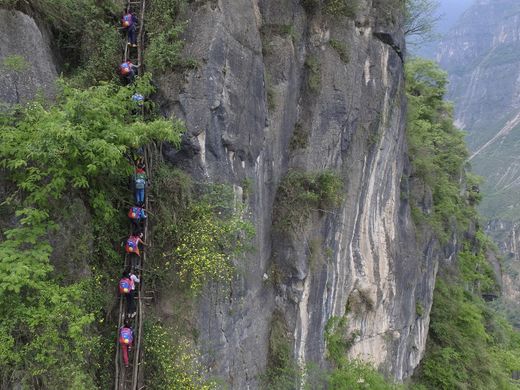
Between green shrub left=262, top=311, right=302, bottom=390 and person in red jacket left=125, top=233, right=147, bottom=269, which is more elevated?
person in red jacket left=125, top=233, right=147, bottom=269

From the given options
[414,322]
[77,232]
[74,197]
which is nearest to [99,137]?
[74,197]

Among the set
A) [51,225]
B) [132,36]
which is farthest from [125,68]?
[51,225]

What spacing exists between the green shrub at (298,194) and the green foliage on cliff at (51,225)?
13.9 ft

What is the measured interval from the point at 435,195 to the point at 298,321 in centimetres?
1388

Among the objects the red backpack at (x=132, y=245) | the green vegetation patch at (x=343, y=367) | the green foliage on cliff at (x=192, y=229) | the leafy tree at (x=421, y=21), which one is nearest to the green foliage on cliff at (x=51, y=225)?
the red backpack at (x=132, y=245)

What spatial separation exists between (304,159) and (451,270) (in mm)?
15144

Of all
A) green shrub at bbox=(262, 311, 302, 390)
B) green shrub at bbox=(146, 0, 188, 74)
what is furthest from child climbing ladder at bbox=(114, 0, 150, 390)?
green shrub at bbox=(262, 311, 302, 390)

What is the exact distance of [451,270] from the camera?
72.9 ft

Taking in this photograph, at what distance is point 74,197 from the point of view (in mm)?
7172

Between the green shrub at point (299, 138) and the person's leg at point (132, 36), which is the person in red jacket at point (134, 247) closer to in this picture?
the person's leg at point (132, 36)

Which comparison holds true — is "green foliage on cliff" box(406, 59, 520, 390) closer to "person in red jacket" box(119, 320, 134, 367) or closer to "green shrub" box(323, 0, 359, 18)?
"green shrub" box(323, 0, 359, 18)

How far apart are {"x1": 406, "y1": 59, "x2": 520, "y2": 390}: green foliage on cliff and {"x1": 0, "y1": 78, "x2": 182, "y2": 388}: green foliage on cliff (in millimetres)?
14312

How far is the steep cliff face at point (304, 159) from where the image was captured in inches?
338

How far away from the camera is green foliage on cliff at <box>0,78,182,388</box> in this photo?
5992mm
